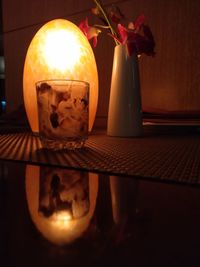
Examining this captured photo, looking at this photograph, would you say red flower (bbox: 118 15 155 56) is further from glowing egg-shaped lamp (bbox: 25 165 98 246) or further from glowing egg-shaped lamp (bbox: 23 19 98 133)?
glowing egg-shaped lamp (bbox: 25 165 98 246)

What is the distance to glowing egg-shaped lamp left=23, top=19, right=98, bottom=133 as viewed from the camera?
611mm

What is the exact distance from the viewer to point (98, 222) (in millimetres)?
151

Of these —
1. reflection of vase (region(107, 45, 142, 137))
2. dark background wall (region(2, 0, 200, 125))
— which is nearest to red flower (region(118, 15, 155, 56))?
reflection of vase (region(107, 45, 142, 137))

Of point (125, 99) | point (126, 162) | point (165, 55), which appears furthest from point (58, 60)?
point (165, 55)

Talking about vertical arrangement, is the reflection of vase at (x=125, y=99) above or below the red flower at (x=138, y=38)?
below

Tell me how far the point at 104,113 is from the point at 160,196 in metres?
0.91

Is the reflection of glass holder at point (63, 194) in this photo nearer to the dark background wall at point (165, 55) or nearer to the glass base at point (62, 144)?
the glass base at point (62, 144)

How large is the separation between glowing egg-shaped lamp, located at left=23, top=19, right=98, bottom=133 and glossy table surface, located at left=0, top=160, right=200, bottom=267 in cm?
40

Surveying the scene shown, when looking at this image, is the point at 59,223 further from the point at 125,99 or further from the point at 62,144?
the point at 125,99

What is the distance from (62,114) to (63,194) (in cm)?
24

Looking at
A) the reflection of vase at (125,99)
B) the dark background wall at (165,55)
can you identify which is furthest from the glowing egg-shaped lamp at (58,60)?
the dark background wall at (165,55)

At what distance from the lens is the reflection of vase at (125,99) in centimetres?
67

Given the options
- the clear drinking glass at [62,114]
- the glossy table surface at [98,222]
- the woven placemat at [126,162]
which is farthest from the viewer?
the clear drinking glass at [62,114]

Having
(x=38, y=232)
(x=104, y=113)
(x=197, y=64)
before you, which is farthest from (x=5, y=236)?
(x=104, y=113)
